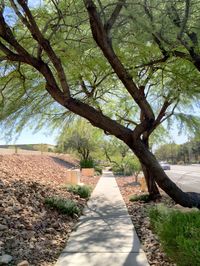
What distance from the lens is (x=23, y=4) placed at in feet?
24.3

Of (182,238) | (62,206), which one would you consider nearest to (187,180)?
(62,206)

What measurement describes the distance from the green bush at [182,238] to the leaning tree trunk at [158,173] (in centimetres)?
347

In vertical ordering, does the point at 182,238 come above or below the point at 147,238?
above

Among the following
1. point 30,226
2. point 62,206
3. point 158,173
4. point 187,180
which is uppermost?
point 158,173

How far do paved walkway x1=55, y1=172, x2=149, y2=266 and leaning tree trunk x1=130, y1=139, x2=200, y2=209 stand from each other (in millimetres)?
1203

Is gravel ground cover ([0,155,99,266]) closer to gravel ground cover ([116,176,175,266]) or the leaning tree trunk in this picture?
gravel ground cover ([116,176,175,266])

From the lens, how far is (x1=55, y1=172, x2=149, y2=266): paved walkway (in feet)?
19.5

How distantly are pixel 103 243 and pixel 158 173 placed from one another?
2.58 metres

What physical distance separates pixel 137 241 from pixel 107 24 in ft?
14.3

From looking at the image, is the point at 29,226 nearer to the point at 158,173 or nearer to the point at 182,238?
the point at 158,173

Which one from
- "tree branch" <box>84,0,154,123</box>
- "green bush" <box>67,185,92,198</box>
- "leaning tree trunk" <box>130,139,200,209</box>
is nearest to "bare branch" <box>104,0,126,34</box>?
"tree branch" <box>84,0,154,123</box>

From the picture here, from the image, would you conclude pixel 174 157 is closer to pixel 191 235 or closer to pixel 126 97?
pixel 126 97

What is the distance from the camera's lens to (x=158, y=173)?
9.09 meters

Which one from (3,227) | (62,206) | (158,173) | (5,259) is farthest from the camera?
(62,206)
